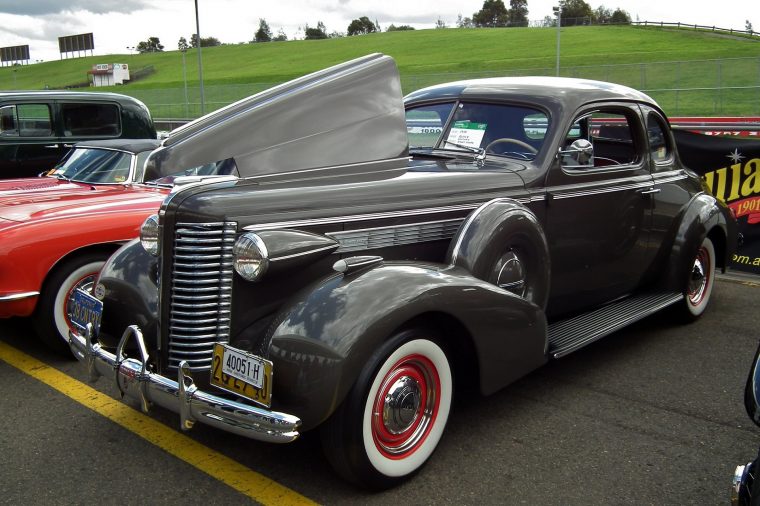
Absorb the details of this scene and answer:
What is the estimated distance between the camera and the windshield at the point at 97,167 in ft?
21.4

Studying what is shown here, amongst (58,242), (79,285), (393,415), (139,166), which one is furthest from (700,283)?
(139,166)

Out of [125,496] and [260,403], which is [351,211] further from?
[125,496]

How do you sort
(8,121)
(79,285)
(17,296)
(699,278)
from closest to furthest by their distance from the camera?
(17,296)
(79,285)
(699,278)
(8,121)

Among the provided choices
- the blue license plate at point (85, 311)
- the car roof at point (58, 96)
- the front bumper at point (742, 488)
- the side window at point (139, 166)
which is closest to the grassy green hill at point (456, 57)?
the car roof at point (58, 96)

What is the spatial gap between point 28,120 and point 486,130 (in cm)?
751

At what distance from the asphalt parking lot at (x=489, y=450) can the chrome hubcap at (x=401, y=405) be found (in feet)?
0.90

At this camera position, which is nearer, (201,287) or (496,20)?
(201,287)

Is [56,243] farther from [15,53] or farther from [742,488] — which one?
[15,53]

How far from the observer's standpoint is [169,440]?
351 cm

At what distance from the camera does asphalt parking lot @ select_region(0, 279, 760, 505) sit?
9.88ft

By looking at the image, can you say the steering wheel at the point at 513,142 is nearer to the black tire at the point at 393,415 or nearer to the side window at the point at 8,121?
the black tire at the point at 393,415

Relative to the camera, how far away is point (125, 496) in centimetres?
298

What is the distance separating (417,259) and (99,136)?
751cm

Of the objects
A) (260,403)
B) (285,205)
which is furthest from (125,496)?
(285,205)
